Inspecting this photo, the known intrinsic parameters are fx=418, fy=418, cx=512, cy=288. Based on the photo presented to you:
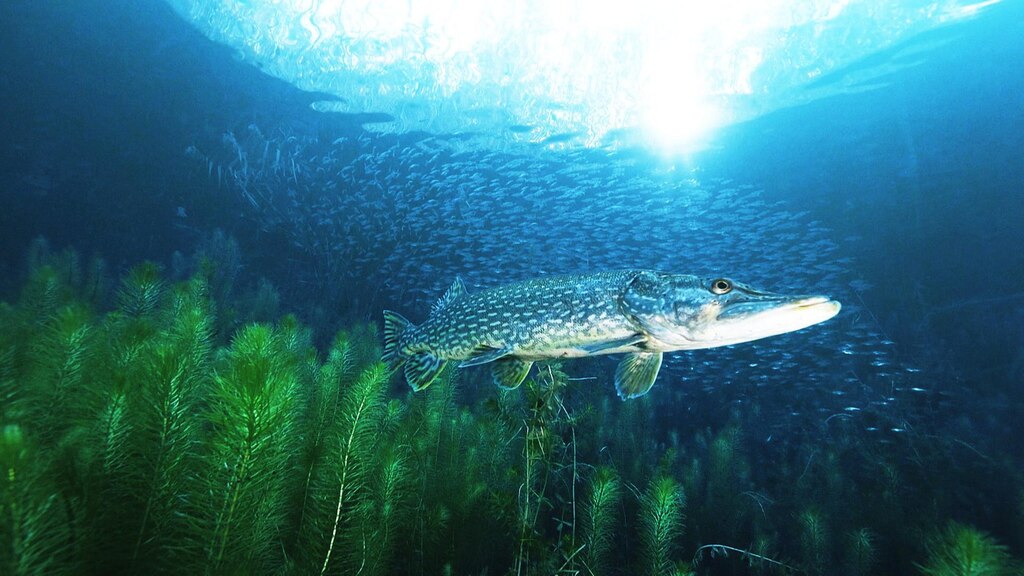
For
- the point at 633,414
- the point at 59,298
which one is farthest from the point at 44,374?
the point at 633,414

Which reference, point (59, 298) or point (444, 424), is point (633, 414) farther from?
point (59, 298)

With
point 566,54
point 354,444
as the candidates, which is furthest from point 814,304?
point 566,54

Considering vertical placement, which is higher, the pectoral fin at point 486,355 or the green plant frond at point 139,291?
the green plant frond at point 139,291

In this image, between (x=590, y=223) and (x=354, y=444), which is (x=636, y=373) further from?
(x=590, y=223)

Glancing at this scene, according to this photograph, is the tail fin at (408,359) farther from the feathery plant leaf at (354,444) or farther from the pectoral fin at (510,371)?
the feathery plant leaf at (354,444)

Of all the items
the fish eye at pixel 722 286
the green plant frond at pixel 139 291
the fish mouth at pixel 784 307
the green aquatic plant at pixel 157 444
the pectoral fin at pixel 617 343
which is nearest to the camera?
the green aquatic plant at pixel 157 444

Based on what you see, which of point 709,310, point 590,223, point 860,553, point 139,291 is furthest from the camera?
point 590,223

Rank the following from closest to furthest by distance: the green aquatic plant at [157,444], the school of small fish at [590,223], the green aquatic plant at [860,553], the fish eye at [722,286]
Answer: the green aquatic plant at [157,444]
the fish eye at [722,286]
the green aquatic plant at [860,553]
the school of small fish at [590,223]

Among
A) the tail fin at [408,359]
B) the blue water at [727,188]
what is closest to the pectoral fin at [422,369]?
the tail fin at [408,359]
